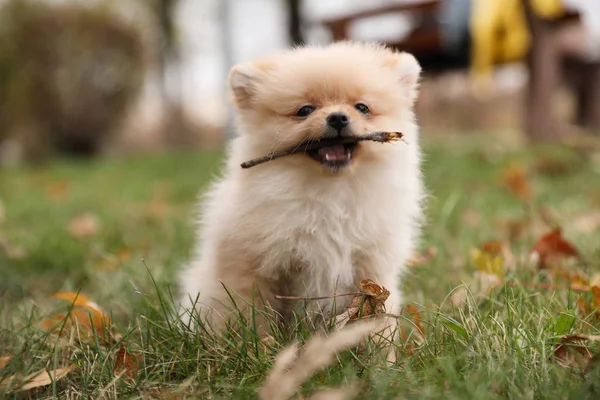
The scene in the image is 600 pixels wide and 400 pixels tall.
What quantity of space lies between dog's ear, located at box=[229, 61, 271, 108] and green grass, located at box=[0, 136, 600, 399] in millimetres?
706

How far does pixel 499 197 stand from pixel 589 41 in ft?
20.2

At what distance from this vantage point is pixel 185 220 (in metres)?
4.45

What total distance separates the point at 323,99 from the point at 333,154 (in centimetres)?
18

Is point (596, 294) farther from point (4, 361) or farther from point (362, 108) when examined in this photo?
point (4, 361)

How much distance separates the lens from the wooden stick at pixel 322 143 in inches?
72.9

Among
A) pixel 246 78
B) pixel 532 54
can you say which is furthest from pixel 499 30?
pixel 246 78

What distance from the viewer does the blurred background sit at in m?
7.03

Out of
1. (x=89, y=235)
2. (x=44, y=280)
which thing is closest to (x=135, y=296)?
(x=44, y=280)

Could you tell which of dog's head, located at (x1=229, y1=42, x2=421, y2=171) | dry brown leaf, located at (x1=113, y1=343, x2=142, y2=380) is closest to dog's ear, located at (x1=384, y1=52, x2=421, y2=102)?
dog's head, located at (x1=229, y1=42, x2=421, y2=171)

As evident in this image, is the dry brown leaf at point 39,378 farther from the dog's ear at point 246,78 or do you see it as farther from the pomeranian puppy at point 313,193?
the dog's ear at point 246,78

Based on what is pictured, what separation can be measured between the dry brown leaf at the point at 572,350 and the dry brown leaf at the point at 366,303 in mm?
493

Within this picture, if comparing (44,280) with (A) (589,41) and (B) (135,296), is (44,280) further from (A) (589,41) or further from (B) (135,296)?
(A) (589,41)

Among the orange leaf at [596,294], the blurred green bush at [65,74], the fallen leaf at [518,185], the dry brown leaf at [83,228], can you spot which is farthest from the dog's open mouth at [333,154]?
the blurred green bush at [65,74]

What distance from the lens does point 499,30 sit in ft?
22.9
